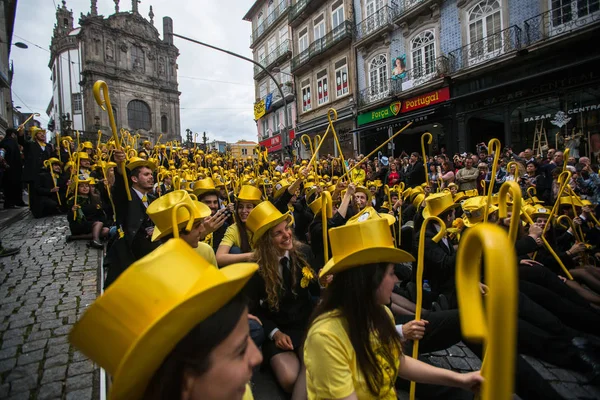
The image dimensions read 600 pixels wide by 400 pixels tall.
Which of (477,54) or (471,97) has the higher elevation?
(477,54)

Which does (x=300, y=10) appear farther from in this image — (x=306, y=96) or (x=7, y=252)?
(x=7, y=252)

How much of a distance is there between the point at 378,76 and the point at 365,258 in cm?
2151

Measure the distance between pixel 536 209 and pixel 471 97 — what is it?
12540 millimetres

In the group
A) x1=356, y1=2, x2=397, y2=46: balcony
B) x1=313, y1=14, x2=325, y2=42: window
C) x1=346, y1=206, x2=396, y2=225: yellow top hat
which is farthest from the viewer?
x1=313, y1=14, x2=325, y2=42: window

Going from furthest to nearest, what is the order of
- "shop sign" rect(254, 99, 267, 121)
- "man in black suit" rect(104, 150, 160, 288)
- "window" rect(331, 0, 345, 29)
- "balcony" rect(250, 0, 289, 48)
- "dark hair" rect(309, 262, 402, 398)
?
"shop sign" rect(254, 99, 267, 121) → "balcony" rect(250, 0, 289, 48) → "window" rect(331, 0, 345, 29) → "man in black suit" rect(104, 150, 160, 288) → "dark hair" rect(309, 262, 402, 398)

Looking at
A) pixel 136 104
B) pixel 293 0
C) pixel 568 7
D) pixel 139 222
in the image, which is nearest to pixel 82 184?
pixel 139 222

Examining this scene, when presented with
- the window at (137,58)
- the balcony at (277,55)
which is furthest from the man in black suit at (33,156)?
the window at (137,58)

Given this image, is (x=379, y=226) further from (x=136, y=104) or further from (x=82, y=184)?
(x=136, y=104)

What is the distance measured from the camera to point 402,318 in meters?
3.29

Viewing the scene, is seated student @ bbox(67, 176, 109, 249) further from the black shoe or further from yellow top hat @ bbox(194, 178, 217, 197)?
yellow top hat @ bbox(194, 178, 217, 197)

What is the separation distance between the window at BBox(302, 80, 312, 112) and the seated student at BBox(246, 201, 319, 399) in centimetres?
2566

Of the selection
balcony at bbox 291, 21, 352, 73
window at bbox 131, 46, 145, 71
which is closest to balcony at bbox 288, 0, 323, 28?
balcony at bbox 291, 21, 352, 73

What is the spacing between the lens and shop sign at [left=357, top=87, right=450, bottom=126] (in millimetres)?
17000

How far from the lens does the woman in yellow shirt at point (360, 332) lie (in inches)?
70.6
